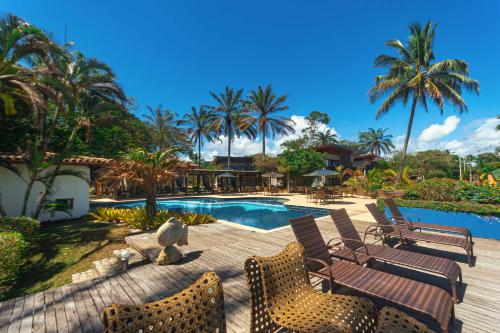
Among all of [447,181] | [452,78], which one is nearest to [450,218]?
[447,181]

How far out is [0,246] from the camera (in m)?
4.44

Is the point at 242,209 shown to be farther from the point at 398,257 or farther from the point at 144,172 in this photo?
the point at 398,257

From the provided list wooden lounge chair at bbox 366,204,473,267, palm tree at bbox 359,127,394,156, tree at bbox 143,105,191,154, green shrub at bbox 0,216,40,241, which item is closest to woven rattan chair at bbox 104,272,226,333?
wooden lounge chair at bbox 366,204,473,267

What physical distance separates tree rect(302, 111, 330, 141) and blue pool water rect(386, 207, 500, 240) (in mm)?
39306

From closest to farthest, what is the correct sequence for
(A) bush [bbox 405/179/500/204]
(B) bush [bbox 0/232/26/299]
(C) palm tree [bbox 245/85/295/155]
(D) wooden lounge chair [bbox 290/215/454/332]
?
1. (D) wooden lounge chair [bbox 290/215/454/332]
2. (B) bush [bbox 0/232/26/299]
3. (A) bush [bbox 405/179/500/204]
4. (C) palm tree [bbox 245/85/295/155]

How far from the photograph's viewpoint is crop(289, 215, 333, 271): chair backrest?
11.5 feet

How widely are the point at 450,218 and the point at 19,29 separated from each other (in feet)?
52.5

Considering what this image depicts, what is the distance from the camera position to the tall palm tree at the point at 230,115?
2878 cm

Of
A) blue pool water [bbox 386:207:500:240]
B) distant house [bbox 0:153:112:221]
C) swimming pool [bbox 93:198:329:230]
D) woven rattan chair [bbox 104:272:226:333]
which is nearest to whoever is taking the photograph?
woven rattan chair [bbox 104:272:226:333]

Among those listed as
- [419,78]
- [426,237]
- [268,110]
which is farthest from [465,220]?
[268,110]

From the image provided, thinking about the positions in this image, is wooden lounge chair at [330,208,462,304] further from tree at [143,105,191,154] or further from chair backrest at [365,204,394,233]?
tree at [143,105,191,154]

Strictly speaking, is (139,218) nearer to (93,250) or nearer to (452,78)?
(93,250)

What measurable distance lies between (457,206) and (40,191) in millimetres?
17095

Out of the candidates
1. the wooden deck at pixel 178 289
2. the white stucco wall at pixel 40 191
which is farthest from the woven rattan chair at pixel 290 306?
the white stucco wall at pixel 40 191
